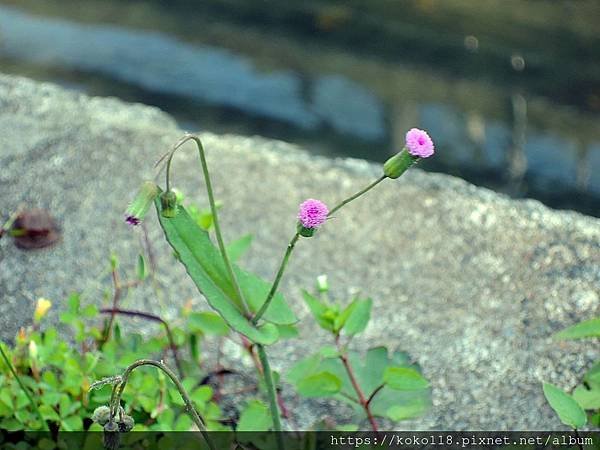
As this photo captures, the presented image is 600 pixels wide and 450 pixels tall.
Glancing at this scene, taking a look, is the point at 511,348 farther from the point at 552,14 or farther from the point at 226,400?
the point at 552,14

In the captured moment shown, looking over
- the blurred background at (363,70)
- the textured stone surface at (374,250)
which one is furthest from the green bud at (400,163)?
the blurred background at (363,70)

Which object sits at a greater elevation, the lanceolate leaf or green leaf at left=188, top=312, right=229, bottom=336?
the lanceolate leaf

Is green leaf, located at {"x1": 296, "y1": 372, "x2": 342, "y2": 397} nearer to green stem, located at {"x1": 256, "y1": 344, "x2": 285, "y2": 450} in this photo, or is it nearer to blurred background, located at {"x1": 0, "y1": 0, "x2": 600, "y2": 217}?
green stem, located at {"x1": 256, "y1": 344, "x2": 285, "y2": 450}

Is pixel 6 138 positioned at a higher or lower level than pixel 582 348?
higher

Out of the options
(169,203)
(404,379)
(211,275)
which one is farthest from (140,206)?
(404,379)

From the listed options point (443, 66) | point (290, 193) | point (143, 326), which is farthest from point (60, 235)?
point (443, 66)

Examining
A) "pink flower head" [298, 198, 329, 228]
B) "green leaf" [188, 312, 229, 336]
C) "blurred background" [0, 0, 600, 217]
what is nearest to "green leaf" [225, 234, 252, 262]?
"green leaf" [188, 312, 229, 336]

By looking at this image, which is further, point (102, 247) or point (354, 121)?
point (354, 121)
